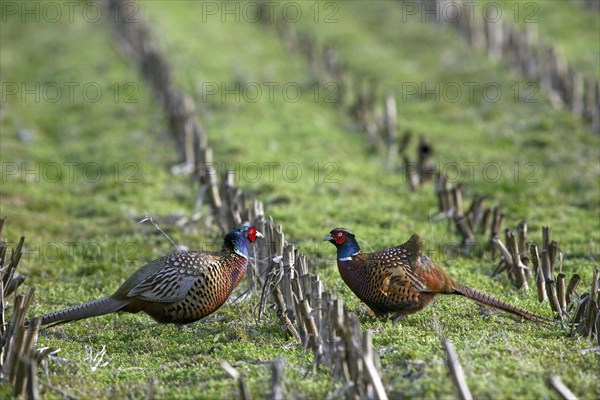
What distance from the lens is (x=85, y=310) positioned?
23.4ft

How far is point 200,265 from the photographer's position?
724 centimetres

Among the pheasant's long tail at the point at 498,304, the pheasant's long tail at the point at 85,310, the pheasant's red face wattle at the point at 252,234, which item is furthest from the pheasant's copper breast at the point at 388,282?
the pheasant's long tail at the point at 85,310

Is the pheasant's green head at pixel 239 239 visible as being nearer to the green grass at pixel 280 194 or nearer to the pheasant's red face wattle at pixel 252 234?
the pheasant's red face wattle at pixel 252 234

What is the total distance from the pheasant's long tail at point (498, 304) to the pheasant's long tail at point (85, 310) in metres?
3.01

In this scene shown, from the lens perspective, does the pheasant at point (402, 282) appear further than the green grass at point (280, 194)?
Yes

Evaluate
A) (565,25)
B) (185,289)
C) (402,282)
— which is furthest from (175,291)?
(565,25)

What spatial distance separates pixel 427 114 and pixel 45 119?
28.3ft

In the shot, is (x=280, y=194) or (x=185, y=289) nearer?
(x=185, y=289)

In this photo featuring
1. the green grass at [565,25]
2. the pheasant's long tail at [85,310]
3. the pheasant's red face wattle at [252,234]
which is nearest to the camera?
the pheasant's long tail at [85,310]

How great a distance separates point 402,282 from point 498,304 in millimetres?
856

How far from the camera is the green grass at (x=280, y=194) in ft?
20.5

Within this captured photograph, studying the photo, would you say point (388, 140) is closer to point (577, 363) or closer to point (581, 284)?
point (581, 284)

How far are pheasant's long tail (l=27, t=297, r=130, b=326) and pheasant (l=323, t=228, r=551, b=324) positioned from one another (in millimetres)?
2066

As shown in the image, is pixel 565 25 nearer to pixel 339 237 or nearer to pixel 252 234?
pixel 339 237
